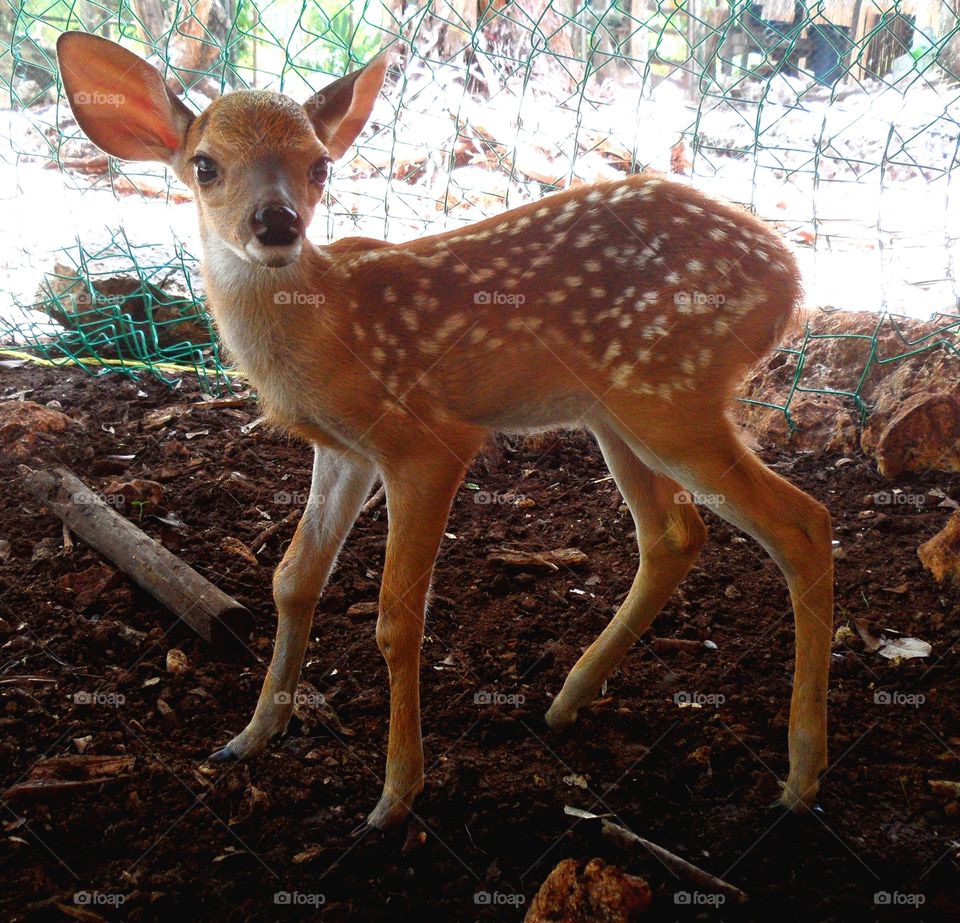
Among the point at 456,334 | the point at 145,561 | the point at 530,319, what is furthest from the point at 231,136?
the point at 145,561

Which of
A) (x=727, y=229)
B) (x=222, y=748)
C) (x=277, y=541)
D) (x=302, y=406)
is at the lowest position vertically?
(x=222, y=748)

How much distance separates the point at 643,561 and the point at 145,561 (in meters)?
1.54

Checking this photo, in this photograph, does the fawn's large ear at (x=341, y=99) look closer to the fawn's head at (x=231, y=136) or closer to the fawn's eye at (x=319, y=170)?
the fawn's head at (x=231, y=136)

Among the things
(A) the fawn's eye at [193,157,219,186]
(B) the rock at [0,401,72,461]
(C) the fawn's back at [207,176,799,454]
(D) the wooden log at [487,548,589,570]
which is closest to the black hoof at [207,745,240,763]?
(C) the fawn's back at [207,176,799,454]

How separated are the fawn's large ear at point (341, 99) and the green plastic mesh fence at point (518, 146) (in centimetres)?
143

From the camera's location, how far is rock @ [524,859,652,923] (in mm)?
2127

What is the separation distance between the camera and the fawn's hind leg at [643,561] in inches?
113

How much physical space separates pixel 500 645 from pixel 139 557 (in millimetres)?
1171

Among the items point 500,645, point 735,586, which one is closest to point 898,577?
point 735,586

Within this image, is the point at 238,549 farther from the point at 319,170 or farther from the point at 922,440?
the point at 922,440

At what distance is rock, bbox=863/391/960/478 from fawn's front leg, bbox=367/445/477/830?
7.57 ft

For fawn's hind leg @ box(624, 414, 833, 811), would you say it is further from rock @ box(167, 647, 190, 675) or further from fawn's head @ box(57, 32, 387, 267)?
rock @ box(167, 647, 190, 675)

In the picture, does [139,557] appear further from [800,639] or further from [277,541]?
[800,639]

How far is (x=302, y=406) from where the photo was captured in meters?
2.56
